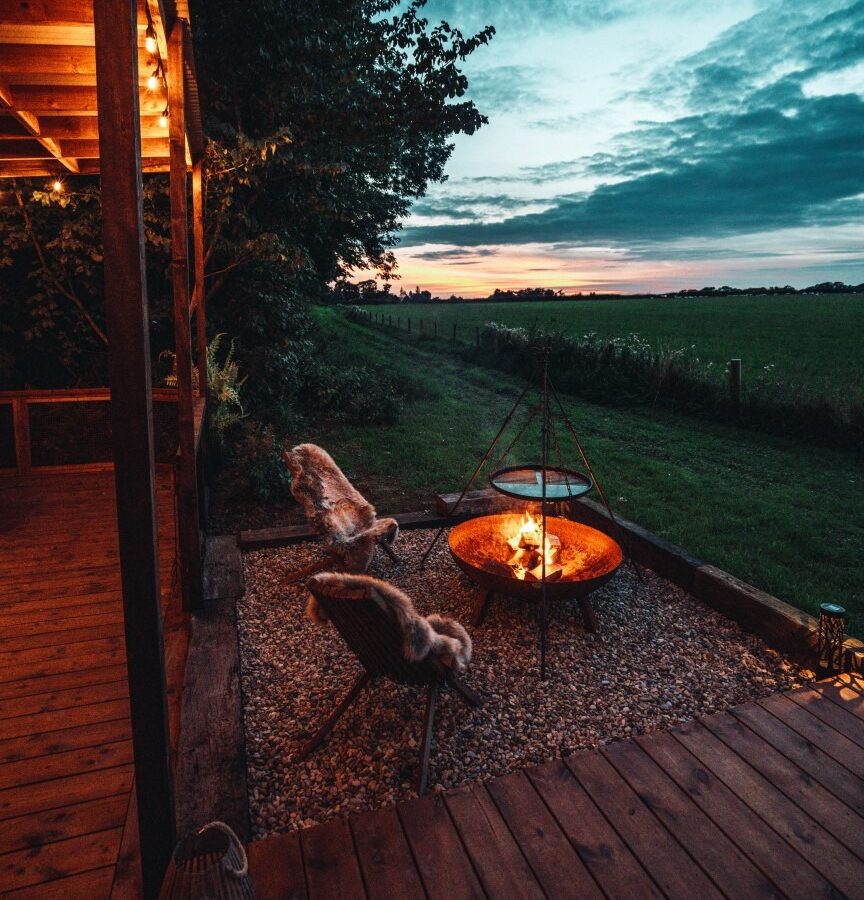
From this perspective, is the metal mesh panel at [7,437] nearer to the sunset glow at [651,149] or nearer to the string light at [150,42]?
the string light at [150,42]

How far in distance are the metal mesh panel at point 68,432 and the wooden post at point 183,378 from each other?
3.31m

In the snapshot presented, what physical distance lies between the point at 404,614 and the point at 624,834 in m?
1.11

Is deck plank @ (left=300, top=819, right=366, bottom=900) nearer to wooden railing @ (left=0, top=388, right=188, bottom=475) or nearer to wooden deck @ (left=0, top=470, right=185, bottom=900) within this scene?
wooden deck @ (left=0, top=470, right=185, bottom=900)

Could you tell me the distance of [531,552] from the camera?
3.98 metres

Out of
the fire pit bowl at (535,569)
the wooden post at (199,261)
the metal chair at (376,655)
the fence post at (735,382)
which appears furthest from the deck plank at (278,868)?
the fence post at (735,382)

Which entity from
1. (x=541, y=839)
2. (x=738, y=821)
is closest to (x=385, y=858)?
(x=541, y=839)

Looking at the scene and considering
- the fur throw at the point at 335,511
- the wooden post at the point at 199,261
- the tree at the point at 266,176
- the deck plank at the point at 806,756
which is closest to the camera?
the deck plank at the point at 806,756

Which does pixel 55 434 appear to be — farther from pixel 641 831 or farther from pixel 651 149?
pixel 651 149

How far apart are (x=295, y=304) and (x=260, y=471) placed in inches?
150

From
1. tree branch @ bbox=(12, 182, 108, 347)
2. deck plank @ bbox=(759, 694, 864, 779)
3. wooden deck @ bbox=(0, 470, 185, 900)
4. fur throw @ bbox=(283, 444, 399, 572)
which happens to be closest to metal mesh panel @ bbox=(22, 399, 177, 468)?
tree branch @ bbox=(12, 182, 108, 347)

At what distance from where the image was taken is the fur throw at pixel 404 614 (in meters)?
2.27

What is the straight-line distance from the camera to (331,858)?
1948mm

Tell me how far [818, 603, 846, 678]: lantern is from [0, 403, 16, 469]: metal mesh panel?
296 inches

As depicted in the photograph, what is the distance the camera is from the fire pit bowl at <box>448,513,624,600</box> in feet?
11.5
